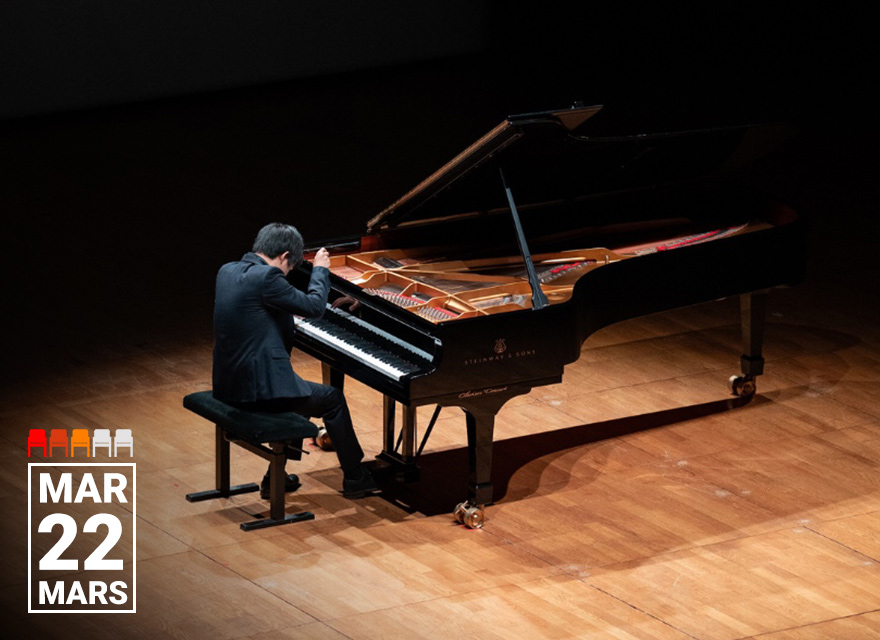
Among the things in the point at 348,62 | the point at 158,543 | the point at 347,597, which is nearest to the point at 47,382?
the point at 158,543

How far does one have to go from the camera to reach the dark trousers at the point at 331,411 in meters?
6.38

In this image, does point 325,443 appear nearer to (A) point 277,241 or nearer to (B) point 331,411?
(B) point 331,411

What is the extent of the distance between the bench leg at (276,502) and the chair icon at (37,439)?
3.92 ft

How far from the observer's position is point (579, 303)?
662cm

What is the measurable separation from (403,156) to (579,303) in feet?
19.0

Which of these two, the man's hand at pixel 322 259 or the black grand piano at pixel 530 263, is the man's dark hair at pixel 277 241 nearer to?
the man's hand at pixel 322 259

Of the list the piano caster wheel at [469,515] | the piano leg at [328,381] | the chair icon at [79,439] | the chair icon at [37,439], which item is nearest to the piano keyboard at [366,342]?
the piano leg at [328,381]

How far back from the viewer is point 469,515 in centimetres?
643

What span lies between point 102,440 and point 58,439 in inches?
7.8

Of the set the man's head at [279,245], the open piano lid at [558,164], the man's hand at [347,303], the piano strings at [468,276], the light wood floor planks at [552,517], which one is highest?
the open piano lid at [558,164]

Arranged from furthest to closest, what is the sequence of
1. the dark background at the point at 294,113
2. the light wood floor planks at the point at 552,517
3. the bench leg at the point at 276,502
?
the dark background at the point at 294,113
the bench leg at the point at 276,502
the light wood floor planks at the point at 552,517

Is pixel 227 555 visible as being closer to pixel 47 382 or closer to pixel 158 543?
pixel 158 543

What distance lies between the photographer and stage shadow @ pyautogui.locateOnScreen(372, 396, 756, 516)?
6.75m

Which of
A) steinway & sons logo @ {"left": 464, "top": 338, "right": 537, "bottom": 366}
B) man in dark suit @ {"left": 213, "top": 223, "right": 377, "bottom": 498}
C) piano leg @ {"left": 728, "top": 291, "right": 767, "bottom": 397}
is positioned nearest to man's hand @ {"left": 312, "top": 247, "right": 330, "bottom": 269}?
man in dark suit @ {"left": 213, "top": 223, "right": 377, "bottom": 498}
